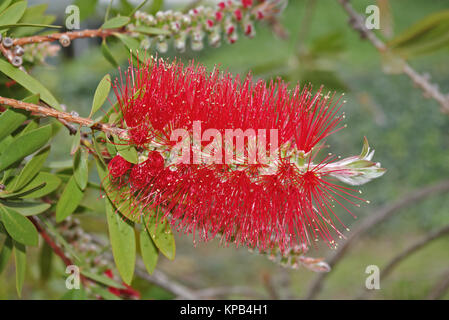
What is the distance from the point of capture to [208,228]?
0.44 metres

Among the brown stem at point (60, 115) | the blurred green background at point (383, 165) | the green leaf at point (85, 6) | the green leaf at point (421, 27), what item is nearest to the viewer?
the brown stem at point (60, 115)

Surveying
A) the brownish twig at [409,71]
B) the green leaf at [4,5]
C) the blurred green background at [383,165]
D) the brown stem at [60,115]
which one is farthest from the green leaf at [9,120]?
the blurred green background at [383,165]

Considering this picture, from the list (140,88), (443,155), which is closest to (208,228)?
(140,88)

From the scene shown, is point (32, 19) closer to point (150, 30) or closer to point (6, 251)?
point (150, 30)

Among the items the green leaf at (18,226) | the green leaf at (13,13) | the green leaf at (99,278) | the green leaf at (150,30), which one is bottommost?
the green leaf at (99,278)

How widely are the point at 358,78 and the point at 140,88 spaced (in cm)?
255

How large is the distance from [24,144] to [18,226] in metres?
0.08

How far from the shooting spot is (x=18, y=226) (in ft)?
1.43

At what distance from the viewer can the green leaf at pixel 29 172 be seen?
1.39ft

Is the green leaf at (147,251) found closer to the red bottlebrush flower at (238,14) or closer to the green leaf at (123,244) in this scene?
the green leaf at (123,244)

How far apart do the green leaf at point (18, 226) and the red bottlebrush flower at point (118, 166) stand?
10 cm
